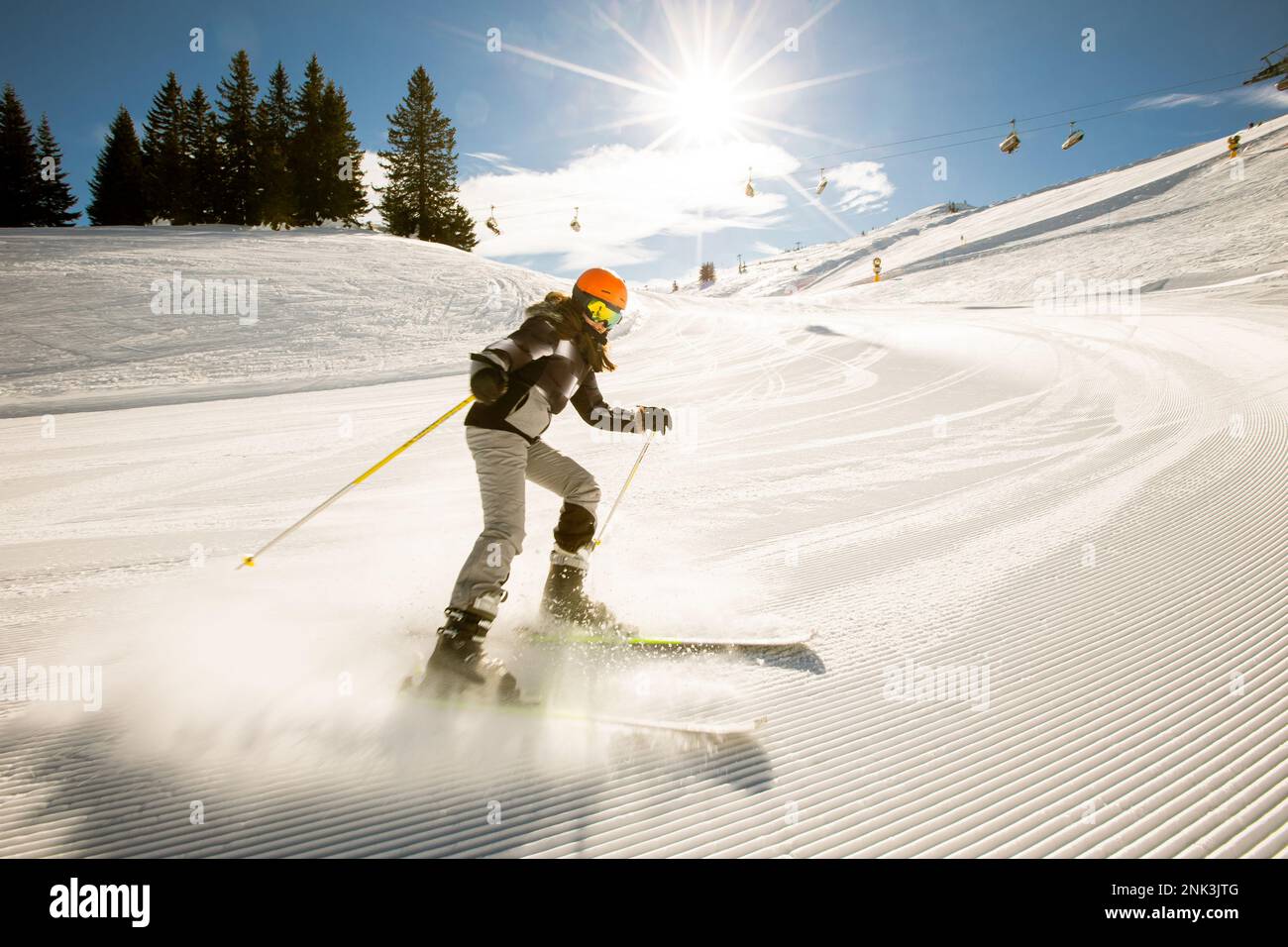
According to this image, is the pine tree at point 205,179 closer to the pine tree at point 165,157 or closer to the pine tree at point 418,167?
the pine tree at point 165,157

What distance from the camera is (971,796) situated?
1.79m

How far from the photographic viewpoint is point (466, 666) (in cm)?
249

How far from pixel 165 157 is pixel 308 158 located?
27.9 ft

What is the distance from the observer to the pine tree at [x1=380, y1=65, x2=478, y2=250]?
36.9 meters

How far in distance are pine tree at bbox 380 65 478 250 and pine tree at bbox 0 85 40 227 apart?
67.9ft

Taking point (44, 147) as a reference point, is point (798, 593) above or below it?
below

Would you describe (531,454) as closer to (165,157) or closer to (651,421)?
(651,421)

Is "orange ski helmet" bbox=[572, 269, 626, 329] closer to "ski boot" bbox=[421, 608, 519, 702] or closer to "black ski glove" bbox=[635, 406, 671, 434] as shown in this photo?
"black ski glove" bbox=[635, 406, 671, 434]

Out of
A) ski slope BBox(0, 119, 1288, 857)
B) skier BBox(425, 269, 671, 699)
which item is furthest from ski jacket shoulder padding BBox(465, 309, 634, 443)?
ski slope BBox(0, 119, 1288, 857)

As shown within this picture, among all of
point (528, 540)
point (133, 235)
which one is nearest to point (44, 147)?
point (133, 235)

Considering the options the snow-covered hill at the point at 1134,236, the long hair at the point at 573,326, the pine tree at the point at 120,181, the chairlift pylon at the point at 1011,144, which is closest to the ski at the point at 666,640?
the long hair at the point at 573,326

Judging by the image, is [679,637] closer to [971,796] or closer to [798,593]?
[798,593]
